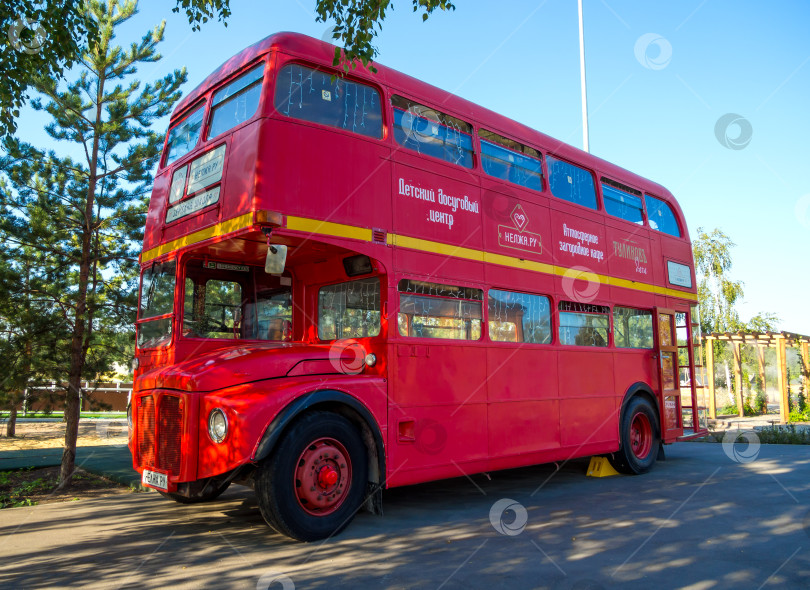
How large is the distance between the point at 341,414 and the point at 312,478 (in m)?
0.63

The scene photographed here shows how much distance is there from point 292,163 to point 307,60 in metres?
1.10

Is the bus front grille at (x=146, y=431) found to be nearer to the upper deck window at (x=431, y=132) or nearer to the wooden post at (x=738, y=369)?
the upper deck window at (x=431, y=132)

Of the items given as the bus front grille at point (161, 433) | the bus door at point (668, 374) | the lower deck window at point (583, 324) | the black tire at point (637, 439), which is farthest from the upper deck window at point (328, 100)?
the bus door at point (668, 374)

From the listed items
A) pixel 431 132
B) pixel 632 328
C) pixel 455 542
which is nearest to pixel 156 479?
pixel 455 542

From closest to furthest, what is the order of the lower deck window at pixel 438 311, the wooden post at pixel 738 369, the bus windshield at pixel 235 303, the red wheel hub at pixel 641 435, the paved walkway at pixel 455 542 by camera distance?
the paved walkway at pixel 455 542, the lower deck window at pixel 438 311, the bus windshield at pixel 235 303, the red wheel hub at pixel 641 435, the wooden post at pixel 738 369

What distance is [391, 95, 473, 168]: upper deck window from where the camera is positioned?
247 inches

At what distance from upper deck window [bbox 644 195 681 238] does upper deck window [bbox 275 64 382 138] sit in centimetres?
615

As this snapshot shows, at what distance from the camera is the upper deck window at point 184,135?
6.38m

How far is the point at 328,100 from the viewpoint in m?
5.62

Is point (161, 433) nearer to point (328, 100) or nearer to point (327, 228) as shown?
point (327, 228)

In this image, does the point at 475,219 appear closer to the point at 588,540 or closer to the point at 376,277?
the point at 376,277

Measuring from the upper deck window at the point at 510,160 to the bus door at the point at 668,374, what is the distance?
12.0 ft

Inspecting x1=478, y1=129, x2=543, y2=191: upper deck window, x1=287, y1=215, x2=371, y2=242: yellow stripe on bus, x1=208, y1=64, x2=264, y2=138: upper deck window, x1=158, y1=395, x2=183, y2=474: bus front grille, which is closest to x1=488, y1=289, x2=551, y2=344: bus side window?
x1=478, y1=129, x2=543, y2=191: upper deck window

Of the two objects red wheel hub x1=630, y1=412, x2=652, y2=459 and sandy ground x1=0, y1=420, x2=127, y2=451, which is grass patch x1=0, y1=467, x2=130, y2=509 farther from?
red wheel hub x1=630, y1=412, x2=652, y2=459
